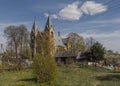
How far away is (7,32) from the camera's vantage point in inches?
3703

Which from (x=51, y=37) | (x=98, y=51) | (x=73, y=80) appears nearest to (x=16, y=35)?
(x=51, y=37)

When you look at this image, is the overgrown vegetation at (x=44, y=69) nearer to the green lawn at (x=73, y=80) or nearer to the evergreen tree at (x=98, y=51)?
the green lawn at (x=73, y=80)

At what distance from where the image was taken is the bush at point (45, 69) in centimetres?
2894

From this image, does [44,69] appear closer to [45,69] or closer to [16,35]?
[45,69]

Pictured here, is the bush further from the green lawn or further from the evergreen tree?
the evergreen tree

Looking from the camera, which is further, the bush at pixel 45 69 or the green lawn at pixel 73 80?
the bush at pixel 45 69

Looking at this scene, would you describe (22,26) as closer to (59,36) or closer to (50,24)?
(50,24)

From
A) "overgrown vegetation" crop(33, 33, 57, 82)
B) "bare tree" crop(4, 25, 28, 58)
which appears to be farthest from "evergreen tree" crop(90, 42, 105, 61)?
"overgrown vegetation" crop(33, 33, 57, 82)

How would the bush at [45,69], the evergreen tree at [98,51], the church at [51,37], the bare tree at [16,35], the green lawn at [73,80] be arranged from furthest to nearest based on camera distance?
the church at [51,37] < the bare tree at [16,35] < the evergreen tree at [98,51] < the bush at [45,69] < the green lawn at [73,80]

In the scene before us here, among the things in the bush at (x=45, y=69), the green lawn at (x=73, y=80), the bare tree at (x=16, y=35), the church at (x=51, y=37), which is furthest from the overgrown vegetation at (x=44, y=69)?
the church at (x=51, y=37)

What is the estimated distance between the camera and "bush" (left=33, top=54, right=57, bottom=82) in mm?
28938

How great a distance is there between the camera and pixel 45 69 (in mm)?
29047

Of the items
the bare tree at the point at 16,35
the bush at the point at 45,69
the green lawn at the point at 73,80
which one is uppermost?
the bare tree at the point at 16,35

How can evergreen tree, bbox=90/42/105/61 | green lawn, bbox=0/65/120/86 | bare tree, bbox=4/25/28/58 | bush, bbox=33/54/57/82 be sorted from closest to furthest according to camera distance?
1. green lawn, bbox=0/65/120/86
2. bush, bbox=33/54/57/82
3. evergreen tree, bbox=90/42/105/61
4. bare tree, bbox=4/25/28/58
